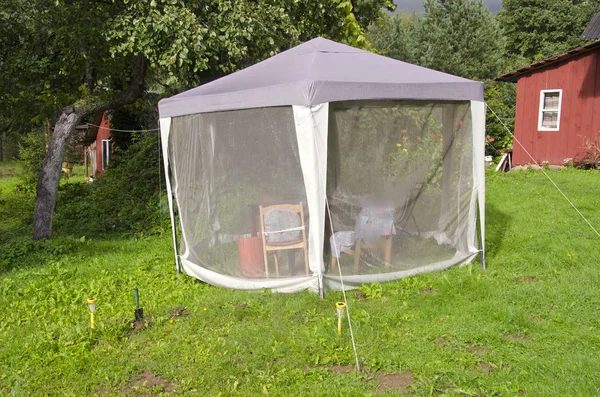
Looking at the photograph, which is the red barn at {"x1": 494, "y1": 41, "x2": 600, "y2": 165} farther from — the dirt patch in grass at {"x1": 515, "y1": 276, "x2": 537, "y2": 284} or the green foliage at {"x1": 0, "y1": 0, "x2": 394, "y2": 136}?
the dirt patch in grass at {"x1": 515, "y1": 276, "x2": 537, "y2": 284}

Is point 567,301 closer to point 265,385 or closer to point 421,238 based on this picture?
point 421,238

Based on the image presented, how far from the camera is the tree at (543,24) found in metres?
31.2

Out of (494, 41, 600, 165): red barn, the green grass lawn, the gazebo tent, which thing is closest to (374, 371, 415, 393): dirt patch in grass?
the green grass lawn

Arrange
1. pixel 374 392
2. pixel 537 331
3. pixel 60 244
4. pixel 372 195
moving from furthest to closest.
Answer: pixel 60 244 < pixel 372 195 < pixel 537 331 < pixel 374 392

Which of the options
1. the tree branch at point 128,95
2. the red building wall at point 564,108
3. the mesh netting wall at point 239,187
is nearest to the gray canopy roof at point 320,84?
the mesh netting wall at point 239,187

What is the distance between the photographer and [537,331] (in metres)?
4.32

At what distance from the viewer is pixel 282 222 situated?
213 inches

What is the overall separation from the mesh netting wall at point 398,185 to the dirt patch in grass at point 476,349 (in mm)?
1377

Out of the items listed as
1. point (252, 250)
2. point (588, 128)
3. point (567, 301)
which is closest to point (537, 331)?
point (567, 301)

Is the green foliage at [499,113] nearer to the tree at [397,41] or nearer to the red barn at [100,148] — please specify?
the tree at [397,41]

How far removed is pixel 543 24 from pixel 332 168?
31663mm

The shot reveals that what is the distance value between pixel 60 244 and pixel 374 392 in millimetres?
5790

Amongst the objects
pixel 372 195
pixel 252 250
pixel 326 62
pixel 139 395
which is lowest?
pixel 139 395

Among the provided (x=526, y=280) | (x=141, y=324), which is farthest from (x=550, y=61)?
(x=141, y=324)
